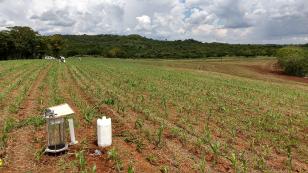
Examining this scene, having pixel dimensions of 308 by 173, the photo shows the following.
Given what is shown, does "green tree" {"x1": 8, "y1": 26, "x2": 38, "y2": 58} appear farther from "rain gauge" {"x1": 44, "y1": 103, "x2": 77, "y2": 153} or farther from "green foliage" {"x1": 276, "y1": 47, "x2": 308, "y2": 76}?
"rain gauge" {"x1": 44, "y1": 103, "x2": 77, "y2": 153}

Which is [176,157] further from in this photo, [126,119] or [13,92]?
[13,92]

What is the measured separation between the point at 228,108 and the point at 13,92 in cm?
1080

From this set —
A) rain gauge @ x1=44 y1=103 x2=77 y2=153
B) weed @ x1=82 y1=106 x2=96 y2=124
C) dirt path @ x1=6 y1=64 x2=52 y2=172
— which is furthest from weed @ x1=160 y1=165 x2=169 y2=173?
weed @ x1=82 y1=106 x2=96 y2=124

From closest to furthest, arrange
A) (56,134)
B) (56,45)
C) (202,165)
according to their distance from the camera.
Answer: (202,165) → (56,134) → (56,45)

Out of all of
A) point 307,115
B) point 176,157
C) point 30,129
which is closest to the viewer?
point 176,157

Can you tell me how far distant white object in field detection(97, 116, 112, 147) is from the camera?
9199 mm

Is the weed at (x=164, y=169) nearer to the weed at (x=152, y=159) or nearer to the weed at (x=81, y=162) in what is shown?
the weed at (x=152, y=159)

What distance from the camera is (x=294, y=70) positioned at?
7106 centimetres

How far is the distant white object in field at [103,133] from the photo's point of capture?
920cm

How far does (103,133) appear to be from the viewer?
926cm

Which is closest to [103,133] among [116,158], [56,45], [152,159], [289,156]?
[116,158]

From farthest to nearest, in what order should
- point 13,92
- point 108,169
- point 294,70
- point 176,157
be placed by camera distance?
point 294,70 < point 13,92 < point 176,157 < point 108,169

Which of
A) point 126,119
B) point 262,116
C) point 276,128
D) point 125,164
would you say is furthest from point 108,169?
point 262,116

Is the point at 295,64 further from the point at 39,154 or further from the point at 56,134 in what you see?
the point at 39,154
